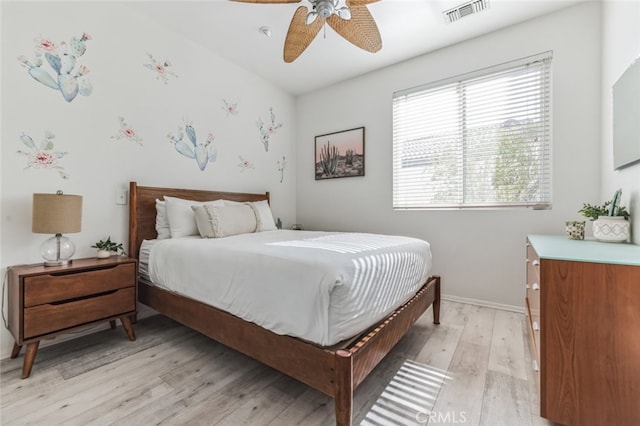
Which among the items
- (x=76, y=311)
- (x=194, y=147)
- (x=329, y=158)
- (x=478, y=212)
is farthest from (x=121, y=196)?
(x=478, y=212)

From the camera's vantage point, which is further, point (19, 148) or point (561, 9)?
point (561, 9)

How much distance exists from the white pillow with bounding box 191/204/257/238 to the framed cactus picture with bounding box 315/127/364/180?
152cm

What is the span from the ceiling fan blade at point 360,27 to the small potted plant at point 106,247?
235 cm

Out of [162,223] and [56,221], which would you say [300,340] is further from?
[162,223]

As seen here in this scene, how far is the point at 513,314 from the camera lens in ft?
8.43

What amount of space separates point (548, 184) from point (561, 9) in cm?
152

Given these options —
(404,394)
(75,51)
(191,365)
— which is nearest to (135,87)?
(75,51)

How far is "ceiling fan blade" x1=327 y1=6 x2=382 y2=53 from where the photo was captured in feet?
5.87

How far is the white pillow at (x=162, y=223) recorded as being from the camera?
2.49 meters

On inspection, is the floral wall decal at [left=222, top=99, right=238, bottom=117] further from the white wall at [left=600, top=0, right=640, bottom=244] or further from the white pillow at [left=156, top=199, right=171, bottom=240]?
the white wall at [left=600, top=0, right=640, bottom=244]

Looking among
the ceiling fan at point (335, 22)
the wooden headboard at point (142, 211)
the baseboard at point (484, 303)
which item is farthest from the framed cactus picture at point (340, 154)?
the wooden headboard at point (142, 211)

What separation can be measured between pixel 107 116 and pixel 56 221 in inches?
40.3

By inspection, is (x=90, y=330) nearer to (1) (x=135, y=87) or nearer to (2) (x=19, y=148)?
(2) (x=19, y=148)

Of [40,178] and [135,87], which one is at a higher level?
[135,87]
